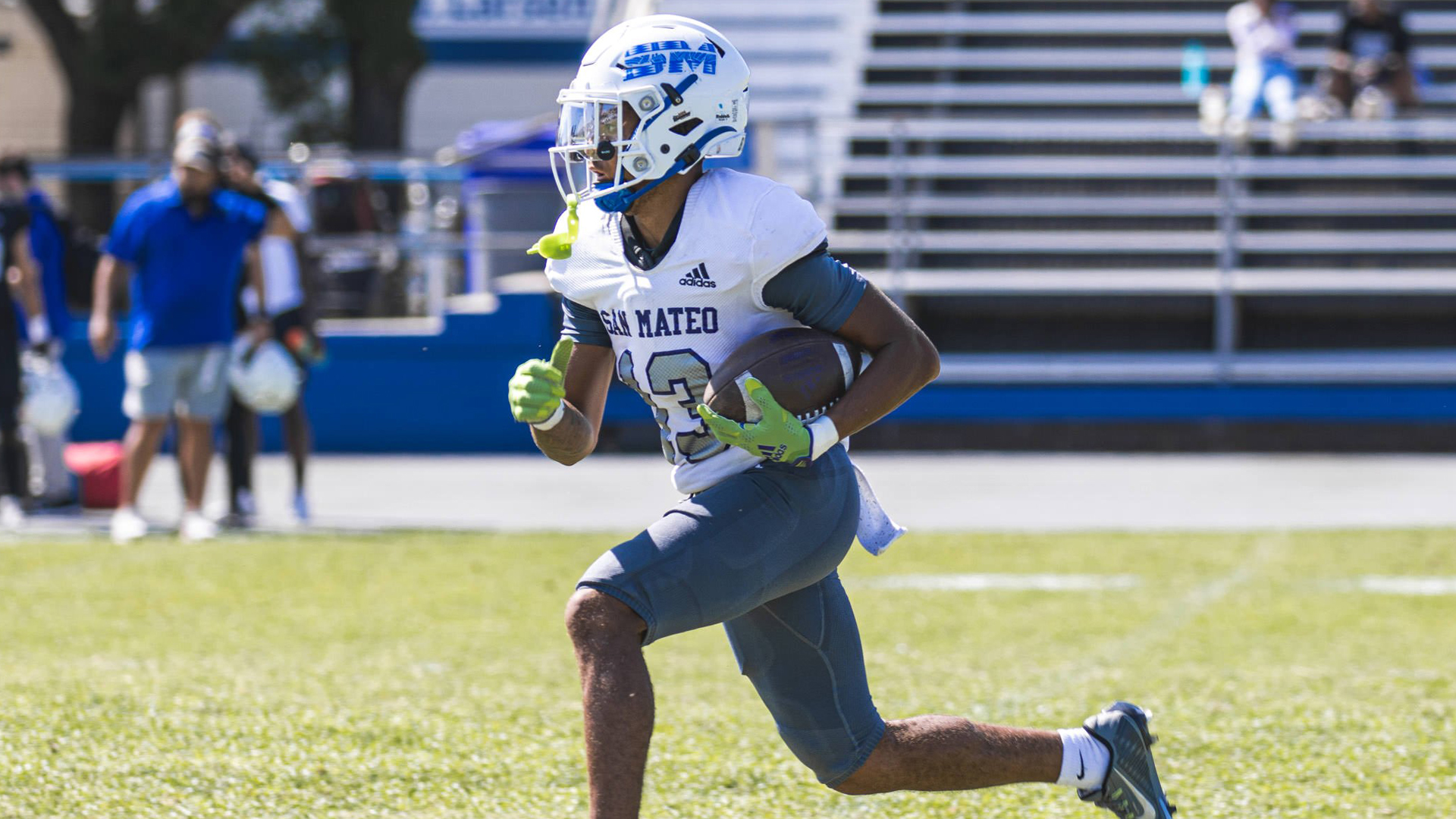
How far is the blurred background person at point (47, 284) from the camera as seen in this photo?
9.70 meters

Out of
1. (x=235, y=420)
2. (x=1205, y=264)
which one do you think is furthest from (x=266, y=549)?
(x=1205, y=264)

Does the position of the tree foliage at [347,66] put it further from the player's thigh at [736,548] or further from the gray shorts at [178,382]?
the player's thigh at [736,548]

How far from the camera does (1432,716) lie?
5.12 metres

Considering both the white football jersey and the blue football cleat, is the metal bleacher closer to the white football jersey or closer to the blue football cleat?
the blue football cleat

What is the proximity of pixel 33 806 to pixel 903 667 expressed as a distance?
2.92 m

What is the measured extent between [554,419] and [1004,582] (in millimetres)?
4825

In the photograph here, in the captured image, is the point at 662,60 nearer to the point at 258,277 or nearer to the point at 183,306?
the point at 183,306

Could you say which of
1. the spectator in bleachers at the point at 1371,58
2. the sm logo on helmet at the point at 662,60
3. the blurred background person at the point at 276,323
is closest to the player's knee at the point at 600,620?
the sm logo on helmet at the point at 662,60

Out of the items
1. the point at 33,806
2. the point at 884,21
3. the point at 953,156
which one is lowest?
the point at 33,806

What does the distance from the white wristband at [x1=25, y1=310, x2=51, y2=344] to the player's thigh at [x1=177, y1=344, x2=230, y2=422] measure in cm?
142

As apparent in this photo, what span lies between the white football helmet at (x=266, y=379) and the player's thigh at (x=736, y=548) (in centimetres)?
611

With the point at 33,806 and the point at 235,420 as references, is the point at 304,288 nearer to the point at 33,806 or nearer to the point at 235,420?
the point at 235,420

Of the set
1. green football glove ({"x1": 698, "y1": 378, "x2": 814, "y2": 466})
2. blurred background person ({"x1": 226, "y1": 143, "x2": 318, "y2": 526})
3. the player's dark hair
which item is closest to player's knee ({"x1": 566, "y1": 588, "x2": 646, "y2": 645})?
green football glove ({"x1": 698, "y1": 378, "x2": 814, "y2": 466})

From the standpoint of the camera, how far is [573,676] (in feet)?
19.1
